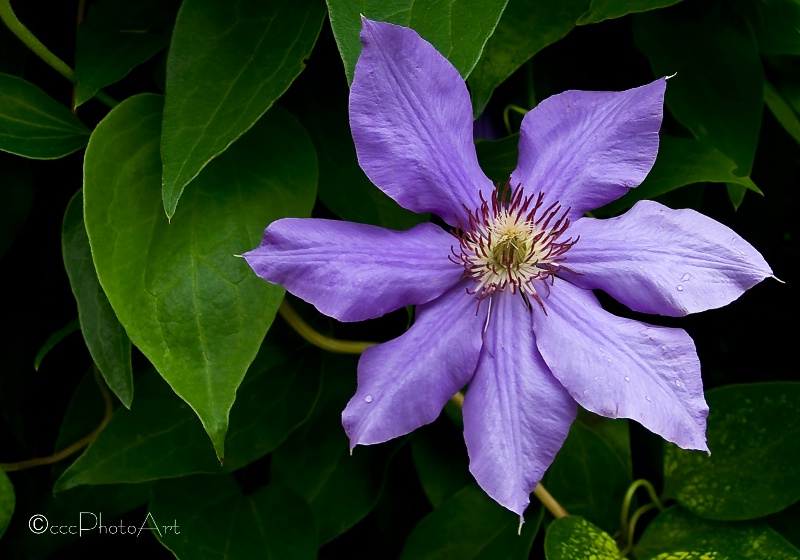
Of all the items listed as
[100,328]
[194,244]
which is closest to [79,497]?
[100,328]

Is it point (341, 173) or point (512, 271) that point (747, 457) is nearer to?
point (512, 271)

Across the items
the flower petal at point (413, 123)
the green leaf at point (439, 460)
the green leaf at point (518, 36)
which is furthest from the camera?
the green leaf at point (439, 460)

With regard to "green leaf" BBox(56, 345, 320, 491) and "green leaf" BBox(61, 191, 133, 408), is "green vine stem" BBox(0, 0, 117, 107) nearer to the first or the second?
"green leaf" BBox(61, 191, 133, 408)

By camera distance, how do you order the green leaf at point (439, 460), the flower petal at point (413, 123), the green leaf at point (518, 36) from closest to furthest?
the flower petal at point (413, 123) < the green leaf at point (518, 36) < the green leaf at point (439, 460)

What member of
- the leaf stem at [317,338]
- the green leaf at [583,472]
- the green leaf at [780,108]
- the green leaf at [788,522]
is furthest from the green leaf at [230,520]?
the green leaf at [780,108]

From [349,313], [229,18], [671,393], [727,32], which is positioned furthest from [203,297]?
[727,32]

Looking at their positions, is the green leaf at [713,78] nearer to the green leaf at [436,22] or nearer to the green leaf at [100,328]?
the green leaf at [436,22]
